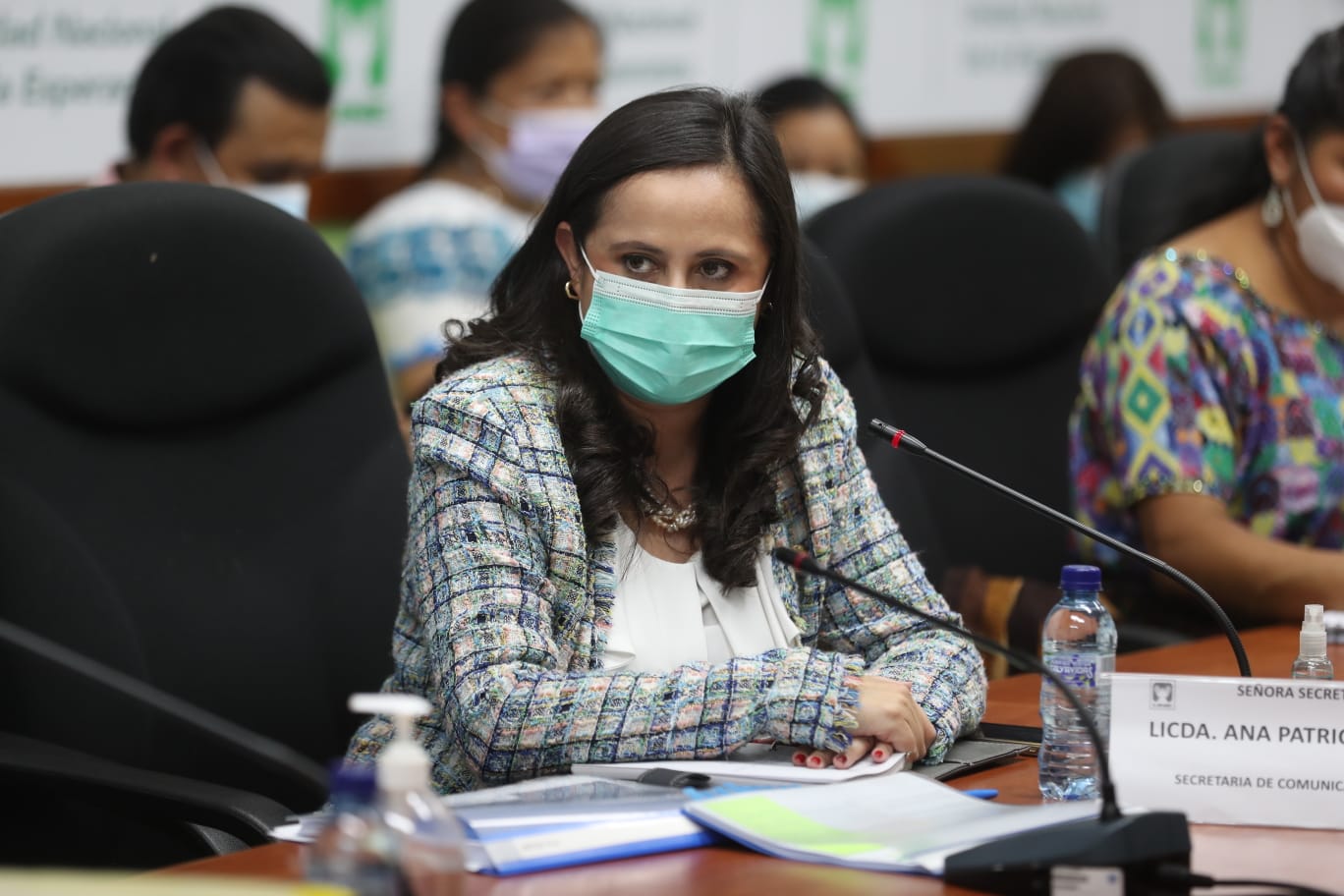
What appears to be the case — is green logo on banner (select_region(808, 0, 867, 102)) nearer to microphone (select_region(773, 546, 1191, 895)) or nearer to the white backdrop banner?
the white backdrop banner

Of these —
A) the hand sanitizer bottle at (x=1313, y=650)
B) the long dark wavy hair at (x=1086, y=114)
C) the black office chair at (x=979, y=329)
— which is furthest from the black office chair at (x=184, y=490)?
the long dark wavy hair at (x=1086, y=114)

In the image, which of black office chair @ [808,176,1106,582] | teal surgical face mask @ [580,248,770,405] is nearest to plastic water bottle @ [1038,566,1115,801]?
teal surgical face mask @ [580,248,770,405]

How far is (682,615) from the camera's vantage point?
67.9 inches

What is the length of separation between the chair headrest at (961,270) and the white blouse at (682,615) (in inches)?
33.0

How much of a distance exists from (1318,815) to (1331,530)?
1157 millimetres

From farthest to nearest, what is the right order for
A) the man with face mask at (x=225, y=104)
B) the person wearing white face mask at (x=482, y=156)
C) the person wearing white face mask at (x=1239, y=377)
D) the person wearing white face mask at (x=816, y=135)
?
the person wearing white face mask at (x=816, y=135) < the person wearing white face mask at (x=482, y=156) < the man with face mask at (x=225, y=104) < the person wearing white face mask at (x=1239, y=377)

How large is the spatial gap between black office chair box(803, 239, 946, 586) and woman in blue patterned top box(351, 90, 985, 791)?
0.94 ft

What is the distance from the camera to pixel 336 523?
194 cm

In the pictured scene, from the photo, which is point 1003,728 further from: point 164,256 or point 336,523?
point 164,256

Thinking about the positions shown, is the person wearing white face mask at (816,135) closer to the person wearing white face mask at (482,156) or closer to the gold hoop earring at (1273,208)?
the person wearing white face mask at (482,156)

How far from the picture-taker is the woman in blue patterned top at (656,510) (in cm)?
149

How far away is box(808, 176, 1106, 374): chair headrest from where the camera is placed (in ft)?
8.31

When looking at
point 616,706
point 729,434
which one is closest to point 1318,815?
point 616,706

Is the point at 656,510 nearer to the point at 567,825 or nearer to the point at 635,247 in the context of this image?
the point at 635,247
